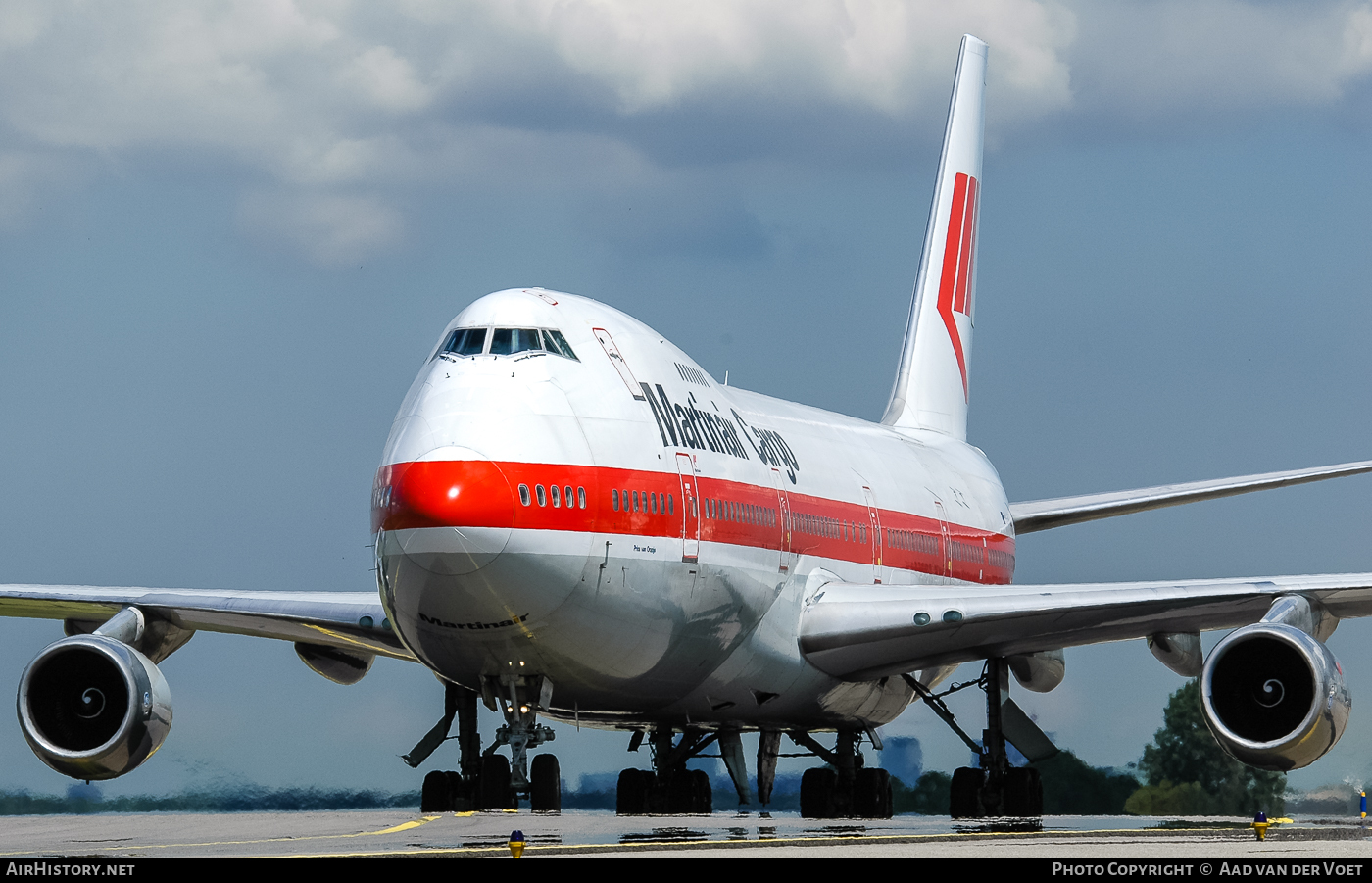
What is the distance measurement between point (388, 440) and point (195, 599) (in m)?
4.69

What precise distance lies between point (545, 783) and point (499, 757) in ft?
2.01

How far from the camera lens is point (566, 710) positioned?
694 inches

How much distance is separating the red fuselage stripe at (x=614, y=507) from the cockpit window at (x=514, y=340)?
4.49ft

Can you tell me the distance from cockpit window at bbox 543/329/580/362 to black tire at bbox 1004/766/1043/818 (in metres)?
8.33

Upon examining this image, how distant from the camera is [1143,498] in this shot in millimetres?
25641

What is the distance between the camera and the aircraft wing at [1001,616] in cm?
1798

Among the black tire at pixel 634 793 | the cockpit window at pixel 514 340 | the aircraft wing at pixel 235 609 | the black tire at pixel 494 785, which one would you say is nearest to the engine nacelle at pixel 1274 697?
the black tire at pixel 494 785

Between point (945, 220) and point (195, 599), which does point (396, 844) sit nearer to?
point (195, 599)

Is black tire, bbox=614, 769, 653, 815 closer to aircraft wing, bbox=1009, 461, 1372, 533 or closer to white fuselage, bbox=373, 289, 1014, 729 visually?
white fuselage, bbox=373, 289, 1014, 729

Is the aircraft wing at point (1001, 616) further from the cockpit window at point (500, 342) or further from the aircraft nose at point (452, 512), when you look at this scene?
the aircraft nose at point (452, 512)

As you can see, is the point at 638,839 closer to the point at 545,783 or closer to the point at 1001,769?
the point at 545,783

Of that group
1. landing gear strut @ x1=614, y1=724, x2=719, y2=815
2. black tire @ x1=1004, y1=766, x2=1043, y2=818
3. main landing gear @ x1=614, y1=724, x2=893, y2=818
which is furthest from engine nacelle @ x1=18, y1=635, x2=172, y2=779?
black tire @ x1=1004, y1=766, x2=1043, y2=818

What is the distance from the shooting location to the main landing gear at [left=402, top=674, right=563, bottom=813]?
1577 centimetres

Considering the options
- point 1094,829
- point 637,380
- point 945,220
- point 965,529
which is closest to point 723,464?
point 637,380
